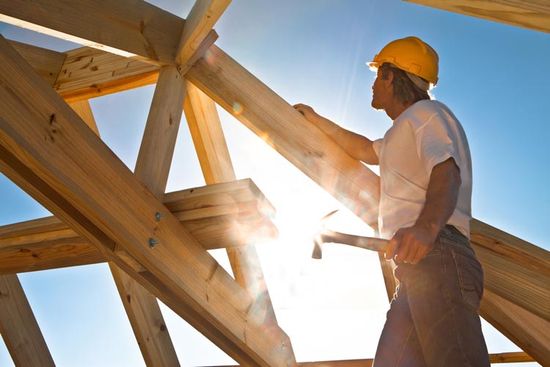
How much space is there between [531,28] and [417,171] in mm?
698

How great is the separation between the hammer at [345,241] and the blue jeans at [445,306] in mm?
122

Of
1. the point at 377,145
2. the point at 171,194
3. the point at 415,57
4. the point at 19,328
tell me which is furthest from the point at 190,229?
the point at 19,328

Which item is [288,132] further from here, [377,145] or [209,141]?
[209,141]

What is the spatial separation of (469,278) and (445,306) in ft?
0.38

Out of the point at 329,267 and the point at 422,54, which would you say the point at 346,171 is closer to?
the point at 422,54

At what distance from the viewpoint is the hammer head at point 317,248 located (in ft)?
5.58

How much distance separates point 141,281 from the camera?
2.66 meters

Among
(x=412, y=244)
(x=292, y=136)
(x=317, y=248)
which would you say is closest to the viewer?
(x=412, y=244)

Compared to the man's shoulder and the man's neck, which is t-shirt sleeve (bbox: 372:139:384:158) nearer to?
the man's neck

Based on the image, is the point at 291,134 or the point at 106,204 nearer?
the point at 106,204

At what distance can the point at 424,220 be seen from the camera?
1.65 m

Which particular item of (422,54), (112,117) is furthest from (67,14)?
(112,117)

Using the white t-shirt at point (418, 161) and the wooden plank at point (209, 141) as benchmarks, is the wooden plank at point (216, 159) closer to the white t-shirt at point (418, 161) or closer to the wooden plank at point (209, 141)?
the wooden plank at point (209, 141)

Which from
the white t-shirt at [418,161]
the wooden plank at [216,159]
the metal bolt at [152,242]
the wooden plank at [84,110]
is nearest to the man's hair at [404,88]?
the white t-shirt at [418,161]
